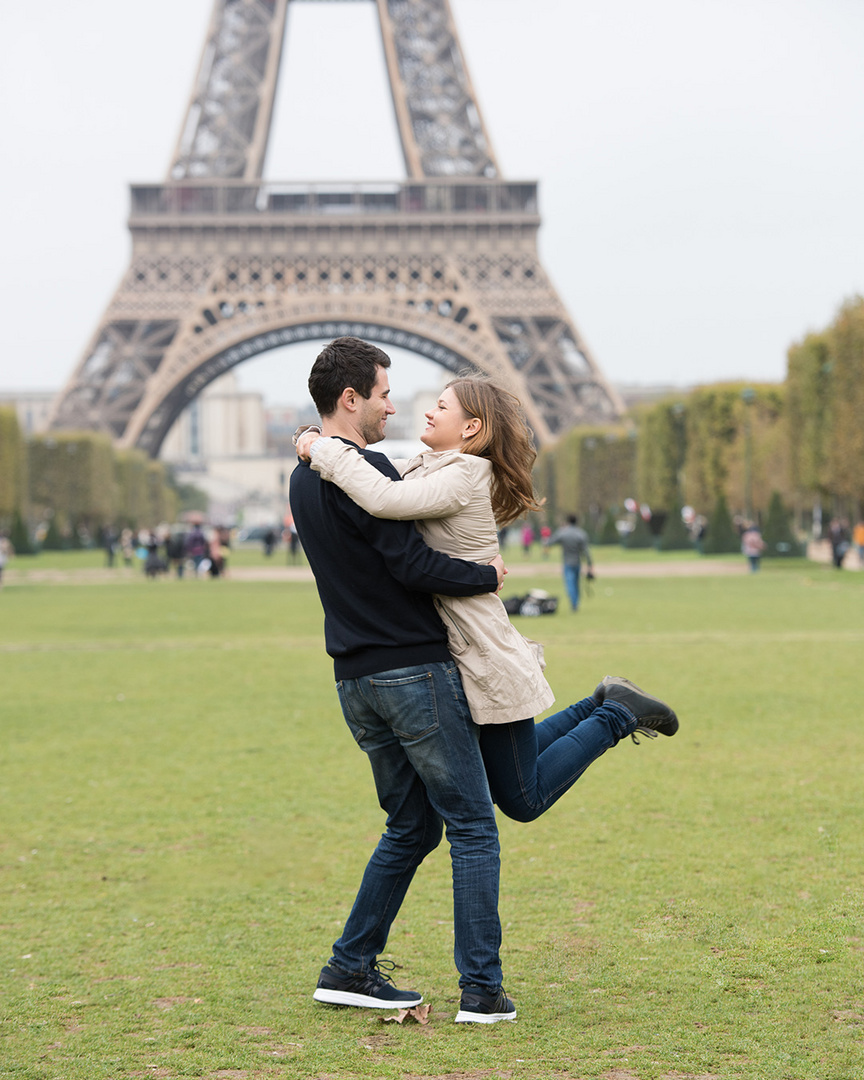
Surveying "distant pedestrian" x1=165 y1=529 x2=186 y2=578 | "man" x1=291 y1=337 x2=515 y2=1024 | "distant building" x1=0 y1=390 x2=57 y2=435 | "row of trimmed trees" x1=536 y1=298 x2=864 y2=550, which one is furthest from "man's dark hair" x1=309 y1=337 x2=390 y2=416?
"distant building" x1=0 y1=390 x2=57 y2=435

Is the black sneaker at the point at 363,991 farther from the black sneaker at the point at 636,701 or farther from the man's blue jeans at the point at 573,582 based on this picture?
the man's blue jeans at the point at 573,582

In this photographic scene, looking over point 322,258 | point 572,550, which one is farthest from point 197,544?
point 322,258

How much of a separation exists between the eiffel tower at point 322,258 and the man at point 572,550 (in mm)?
34520

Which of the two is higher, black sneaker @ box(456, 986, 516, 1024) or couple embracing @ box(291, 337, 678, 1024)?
couple embracing @ box(291, 337, 678, 1024)

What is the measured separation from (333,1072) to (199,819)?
10.1 feet

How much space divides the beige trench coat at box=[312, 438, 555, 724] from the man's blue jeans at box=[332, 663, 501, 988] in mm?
75

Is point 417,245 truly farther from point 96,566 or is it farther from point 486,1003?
point 486,1003

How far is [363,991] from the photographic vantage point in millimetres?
3555

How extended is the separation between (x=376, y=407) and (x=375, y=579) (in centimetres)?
47

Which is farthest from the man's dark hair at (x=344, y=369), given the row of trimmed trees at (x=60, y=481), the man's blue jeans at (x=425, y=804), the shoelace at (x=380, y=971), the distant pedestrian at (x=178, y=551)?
the row of trimmed trees at (x=60, y=481)

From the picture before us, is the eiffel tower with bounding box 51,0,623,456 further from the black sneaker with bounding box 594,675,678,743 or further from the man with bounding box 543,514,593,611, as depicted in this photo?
the black sneaker with bounding box 594,675,678,743

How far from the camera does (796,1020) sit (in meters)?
3.29

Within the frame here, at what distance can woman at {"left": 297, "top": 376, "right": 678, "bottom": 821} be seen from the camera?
3.36 m

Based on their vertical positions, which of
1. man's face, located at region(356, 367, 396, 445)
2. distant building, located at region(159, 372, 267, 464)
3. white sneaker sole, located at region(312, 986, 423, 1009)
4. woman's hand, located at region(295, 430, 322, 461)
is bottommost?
white sneaker sole, located at region(312, 986, 423, 1009)
